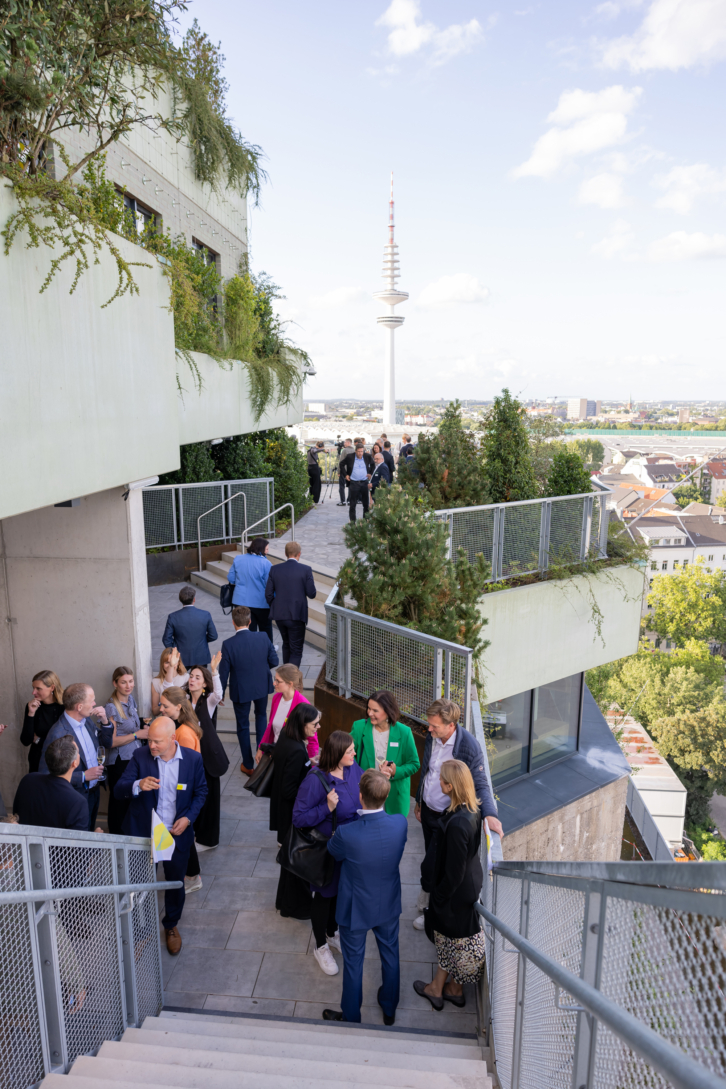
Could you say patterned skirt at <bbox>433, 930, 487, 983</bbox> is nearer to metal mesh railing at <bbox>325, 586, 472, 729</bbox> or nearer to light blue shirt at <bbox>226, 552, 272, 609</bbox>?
metal mesh railing at <bbox>325, 586, 472, 729</bbox>

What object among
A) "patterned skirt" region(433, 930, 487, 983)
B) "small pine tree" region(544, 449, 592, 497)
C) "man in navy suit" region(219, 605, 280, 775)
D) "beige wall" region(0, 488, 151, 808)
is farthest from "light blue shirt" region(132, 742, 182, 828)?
"small pine tree" region(544, 449, 592, 497)

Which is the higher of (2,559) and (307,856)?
(2,559)

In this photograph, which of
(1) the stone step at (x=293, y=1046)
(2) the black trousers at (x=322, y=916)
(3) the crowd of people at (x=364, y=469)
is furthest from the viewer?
(3) the crowd of people at (x=364, y=469)

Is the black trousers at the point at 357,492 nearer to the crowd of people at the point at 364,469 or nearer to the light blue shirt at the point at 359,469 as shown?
the crowd of people at the point at 364,469

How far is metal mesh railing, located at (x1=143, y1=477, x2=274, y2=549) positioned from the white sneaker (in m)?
10.6

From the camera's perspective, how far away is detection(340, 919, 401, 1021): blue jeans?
4.43m

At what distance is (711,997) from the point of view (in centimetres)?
122

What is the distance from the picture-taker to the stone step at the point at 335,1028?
14.5 feet

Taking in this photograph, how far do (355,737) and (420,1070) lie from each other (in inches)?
90.6

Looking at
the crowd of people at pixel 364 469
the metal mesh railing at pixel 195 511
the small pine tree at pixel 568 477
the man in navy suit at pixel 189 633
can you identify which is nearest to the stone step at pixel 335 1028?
the man in navy suit at pixel 189 633

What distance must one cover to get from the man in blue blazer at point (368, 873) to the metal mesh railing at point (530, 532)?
5720 mm

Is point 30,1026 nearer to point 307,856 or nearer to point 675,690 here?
point 307,856

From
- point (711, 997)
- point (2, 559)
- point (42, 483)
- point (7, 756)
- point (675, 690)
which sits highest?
point (42, 483)

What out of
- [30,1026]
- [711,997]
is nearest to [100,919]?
[30,1026]
